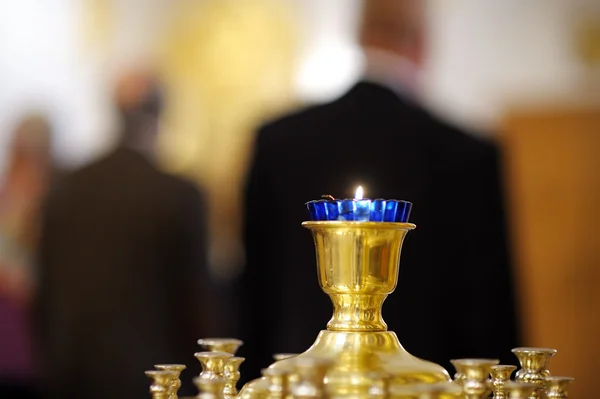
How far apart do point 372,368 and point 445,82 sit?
4.73 metres

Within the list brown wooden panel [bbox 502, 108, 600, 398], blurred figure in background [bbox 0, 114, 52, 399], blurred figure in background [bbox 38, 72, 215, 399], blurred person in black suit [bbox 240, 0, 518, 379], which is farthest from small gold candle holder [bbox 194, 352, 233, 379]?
brown wooden panel [bbox 502, 108, 600, 398]

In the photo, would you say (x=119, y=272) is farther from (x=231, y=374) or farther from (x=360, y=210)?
(x=360, y=210)

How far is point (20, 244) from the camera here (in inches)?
202

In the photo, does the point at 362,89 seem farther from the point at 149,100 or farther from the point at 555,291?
the point at 555,291

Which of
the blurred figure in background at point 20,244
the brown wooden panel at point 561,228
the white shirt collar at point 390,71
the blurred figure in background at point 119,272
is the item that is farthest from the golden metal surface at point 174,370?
the brown wooden panel at point 561,228

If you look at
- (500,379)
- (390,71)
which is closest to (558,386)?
(500,379)

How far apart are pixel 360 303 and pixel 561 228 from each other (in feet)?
16.1

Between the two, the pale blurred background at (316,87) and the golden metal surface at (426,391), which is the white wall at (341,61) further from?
the golden metal surface at (426,391)

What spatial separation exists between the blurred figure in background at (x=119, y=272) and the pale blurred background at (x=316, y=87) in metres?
1.67

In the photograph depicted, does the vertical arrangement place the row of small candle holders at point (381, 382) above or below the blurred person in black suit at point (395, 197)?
below

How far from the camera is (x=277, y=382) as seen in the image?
2.32ft

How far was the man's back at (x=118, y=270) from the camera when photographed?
137 inches

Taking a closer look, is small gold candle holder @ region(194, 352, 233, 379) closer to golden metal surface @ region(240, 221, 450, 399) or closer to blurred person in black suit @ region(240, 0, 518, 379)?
golden metal surface @ region(240, 221, 450, 399)

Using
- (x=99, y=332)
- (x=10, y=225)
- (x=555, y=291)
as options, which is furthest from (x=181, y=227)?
(x=555, y=291)
